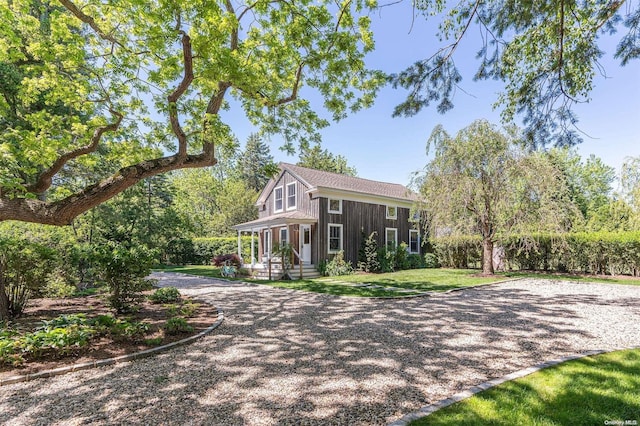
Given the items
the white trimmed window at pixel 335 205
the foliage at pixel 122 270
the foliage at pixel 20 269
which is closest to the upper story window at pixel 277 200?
the white trimmed window at pixel 335 205

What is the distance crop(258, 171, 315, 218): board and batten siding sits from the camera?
1731 cm

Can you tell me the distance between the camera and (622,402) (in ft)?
9.38

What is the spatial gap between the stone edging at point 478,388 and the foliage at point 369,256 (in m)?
12.4

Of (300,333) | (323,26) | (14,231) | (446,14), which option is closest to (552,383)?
(300,333)

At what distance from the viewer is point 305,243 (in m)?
16.8

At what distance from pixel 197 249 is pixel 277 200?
12.1m

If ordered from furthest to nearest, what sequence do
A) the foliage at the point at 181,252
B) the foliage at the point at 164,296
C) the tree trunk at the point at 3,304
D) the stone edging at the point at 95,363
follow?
the foliage at the point at 181,252, the foliage at the point at 164,296, the tree trunk at the point at 3,304, the stone edging at the point at 95,363

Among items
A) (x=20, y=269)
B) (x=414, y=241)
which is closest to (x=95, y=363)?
(x=20, y=269)

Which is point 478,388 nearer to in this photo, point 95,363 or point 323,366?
point 323,366

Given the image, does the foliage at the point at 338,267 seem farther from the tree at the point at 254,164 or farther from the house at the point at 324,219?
the tree at the point at 254,164

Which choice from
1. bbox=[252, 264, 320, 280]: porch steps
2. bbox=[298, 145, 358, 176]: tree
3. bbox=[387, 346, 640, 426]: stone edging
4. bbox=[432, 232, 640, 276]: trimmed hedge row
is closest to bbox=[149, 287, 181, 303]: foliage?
bbox=[252, 264, 320, 280]: porch steps

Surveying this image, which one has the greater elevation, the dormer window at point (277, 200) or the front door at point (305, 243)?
the dormer window at point (277, 200)

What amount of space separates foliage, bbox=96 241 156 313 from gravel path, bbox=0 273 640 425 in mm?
2170

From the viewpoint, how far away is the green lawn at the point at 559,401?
2.63 m
